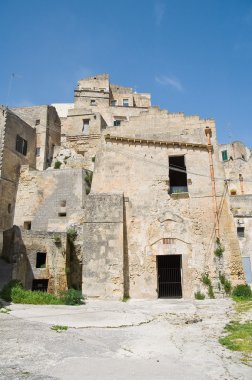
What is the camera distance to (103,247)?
1547 centimetres

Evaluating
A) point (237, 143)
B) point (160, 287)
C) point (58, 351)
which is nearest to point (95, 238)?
point (160, 287)

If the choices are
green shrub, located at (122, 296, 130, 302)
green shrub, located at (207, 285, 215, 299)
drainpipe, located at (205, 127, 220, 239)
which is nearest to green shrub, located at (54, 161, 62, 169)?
drainpipe, located at (205, 127, 220, 239)

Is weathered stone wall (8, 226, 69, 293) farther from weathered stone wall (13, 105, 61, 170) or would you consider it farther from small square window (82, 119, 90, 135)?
small square window (82, 119, 90, 135)

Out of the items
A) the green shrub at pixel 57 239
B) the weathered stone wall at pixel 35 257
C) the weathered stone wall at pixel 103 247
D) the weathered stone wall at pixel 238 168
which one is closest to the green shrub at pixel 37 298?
the weathered stone wall at pixel 103 247

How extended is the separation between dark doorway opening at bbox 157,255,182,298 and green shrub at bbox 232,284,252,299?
288 cm

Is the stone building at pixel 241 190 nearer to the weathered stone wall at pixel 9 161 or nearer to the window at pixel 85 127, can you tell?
the window at pixel 85 127

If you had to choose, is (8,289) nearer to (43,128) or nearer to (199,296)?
(199,296)

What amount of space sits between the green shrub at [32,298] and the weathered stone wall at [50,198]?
1026 centimetres

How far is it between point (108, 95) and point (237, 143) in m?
19.5

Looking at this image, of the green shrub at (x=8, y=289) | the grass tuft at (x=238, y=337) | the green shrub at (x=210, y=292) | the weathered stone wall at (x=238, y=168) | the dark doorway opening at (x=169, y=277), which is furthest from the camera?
the weathered stone wall at (x=238, y=168)

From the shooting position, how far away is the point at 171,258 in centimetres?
1870

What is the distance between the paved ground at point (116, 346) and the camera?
4867 millimetres

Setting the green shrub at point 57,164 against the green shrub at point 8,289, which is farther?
the green shrub at point 57,164

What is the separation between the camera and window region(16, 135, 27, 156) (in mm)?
29827
